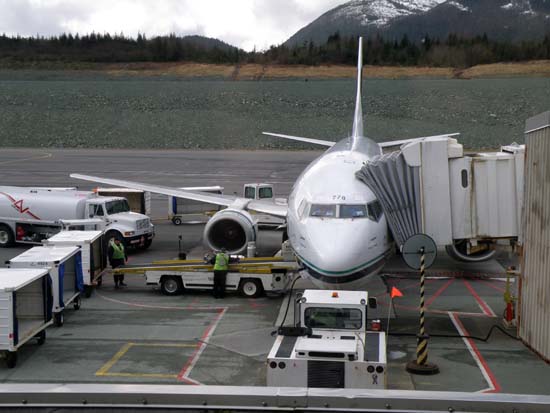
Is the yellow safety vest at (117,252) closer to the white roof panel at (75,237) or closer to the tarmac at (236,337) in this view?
the white roof panel at (75,237)

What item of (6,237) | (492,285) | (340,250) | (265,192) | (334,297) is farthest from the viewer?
(265,192)

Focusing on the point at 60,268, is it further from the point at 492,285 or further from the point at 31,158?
the point at 31,158

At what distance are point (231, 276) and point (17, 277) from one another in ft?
26.3

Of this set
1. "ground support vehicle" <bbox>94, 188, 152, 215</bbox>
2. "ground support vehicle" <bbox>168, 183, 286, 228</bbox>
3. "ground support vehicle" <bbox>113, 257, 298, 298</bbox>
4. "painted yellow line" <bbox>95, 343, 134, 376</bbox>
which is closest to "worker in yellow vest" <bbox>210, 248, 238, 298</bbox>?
"ground support vehicle" <bbox>113, 257, 298, 298</bbox>

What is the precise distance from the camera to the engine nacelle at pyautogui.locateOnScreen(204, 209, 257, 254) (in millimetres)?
28375

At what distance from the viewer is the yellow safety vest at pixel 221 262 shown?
2341cm

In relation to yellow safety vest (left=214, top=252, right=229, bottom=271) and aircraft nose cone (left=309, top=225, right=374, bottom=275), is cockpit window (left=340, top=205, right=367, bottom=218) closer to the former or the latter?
aircraft nose cone (left=309, top=225, right=374, bottom=275)

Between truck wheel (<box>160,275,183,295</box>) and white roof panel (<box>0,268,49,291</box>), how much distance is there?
237 inches

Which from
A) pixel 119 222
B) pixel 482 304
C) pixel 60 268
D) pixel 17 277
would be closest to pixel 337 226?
pixel 482 304

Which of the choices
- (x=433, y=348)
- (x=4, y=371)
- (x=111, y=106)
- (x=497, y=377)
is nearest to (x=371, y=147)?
(x=433, y=348)

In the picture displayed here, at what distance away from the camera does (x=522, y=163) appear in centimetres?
1969

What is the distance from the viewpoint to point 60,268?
20234 mm

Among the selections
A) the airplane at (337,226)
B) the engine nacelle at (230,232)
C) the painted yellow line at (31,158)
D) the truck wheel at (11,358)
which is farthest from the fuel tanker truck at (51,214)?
the painted yellow line at (31,158)

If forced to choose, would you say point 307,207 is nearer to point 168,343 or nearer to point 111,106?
point 168,343
